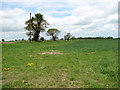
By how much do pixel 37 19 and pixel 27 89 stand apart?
4631cm

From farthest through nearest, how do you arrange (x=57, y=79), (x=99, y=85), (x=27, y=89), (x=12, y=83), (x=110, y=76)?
1. (x=110, y=76)
2. (x=57, y=79)
3. (x=12, y=83)
4. (x=99, y=85)
5. (x=27, y=89)

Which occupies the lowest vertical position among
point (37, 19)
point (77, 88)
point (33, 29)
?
point (77, 88)

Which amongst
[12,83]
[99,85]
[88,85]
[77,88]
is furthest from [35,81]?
[99,85]

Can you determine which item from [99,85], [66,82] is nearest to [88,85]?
[99,85]

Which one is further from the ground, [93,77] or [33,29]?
[33,29]

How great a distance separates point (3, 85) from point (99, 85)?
403cm

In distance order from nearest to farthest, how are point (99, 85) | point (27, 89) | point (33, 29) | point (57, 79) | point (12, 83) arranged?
point (27, 89), point (99, 85), point (12, 83), point (57, 79), point (33, 29)

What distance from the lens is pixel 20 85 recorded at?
4754mm

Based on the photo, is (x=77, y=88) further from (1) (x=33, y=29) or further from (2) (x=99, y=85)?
(1) (x=33, y=29)

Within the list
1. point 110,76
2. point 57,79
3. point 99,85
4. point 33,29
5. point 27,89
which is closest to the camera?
point 27,89

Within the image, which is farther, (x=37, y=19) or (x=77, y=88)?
(x=37, y=19)

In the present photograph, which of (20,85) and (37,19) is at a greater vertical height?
(37,19)

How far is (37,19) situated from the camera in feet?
158

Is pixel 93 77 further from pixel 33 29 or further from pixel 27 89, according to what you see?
pixel 33 29
